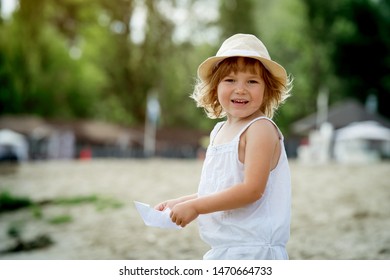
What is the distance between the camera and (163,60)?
5285mm

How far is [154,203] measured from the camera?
3006 millimetres

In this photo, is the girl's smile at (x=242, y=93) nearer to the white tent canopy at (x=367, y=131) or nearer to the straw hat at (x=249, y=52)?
the straw hat at (x=249, y=52)

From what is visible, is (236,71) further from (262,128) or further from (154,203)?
(154,203)

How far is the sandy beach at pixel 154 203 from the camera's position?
78.6 inches

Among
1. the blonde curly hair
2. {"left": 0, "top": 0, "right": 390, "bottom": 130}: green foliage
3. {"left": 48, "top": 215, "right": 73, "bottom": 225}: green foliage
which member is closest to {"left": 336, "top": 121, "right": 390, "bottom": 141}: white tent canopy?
{"left": 0, "top": 0, "right": 390, "bottom": 130}: green foliage

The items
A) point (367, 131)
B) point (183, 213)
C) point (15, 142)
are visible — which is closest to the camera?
point (183, 213)

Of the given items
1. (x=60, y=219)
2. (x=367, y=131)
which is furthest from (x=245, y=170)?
(x=367, y=131)

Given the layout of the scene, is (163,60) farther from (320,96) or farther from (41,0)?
(320,96)

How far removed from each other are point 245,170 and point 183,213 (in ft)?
0.33

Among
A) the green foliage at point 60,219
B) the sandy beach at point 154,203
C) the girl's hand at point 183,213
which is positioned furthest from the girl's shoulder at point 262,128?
the green foliage at point 60,219

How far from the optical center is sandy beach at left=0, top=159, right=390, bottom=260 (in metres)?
2.00

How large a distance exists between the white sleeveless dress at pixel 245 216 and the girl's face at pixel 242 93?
0.04 meters

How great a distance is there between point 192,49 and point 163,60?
1.01 meters

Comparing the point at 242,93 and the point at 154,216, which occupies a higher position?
the point at 242,93
